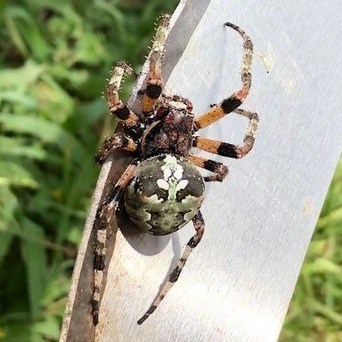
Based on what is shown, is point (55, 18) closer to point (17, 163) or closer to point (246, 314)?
point (17, 163)

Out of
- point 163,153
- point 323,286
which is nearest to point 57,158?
point 163,153

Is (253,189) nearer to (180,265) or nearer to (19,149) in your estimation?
(180,265)

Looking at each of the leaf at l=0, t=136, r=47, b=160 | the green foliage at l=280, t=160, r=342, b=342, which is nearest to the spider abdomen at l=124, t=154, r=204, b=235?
the leaf at l=0, t=136, r=47, b=160

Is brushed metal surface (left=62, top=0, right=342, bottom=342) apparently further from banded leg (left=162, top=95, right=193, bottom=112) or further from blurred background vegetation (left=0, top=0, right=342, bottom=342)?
blurred background vegetation (left=0, top=0, right=342, bottom=342)

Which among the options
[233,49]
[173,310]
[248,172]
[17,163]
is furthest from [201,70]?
[17,163]

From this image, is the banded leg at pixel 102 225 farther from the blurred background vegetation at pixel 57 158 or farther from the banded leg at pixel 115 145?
the blurred background vegetation at pixel 57 158

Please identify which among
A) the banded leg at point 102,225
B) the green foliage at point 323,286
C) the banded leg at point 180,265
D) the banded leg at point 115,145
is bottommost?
the green foliage at point 323,286

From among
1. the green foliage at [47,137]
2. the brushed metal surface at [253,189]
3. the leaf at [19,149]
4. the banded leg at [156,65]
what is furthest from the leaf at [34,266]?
the banded leg at [156,65]
